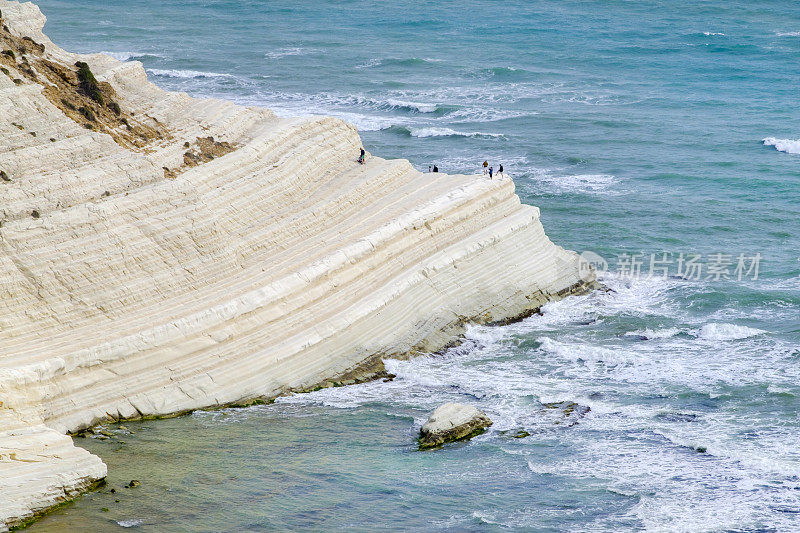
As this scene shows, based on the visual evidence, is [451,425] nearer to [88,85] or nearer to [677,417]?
[677,417]

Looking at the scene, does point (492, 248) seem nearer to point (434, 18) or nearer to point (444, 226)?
point (444, 226)

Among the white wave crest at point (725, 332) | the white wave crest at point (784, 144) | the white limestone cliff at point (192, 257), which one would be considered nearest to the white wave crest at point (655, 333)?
the white wave crest at point (725, 332)

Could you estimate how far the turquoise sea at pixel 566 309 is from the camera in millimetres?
21641

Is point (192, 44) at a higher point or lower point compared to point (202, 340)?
higher

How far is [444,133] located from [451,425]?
31922 mm

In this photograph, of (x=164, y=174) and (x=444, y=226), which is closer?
(x=164, y=174)

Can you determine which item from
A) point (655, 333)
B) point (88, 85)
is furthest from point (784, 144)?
point (88, 85)

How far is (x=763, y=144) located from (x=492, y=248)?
24970mm

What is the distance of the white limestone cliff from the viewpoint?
78.9ft

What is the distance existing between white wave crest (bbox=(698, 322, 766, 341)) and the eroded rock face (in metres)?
10.3

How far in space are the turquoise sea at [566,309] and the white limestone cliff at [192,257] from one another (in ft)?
3.60

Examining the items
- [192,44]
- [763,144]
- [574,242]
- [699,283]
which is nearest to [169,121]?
[574,242]

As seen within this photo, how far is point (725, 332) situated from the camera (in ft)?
105

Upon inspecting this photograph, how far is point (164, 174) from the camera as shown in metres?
28.0
